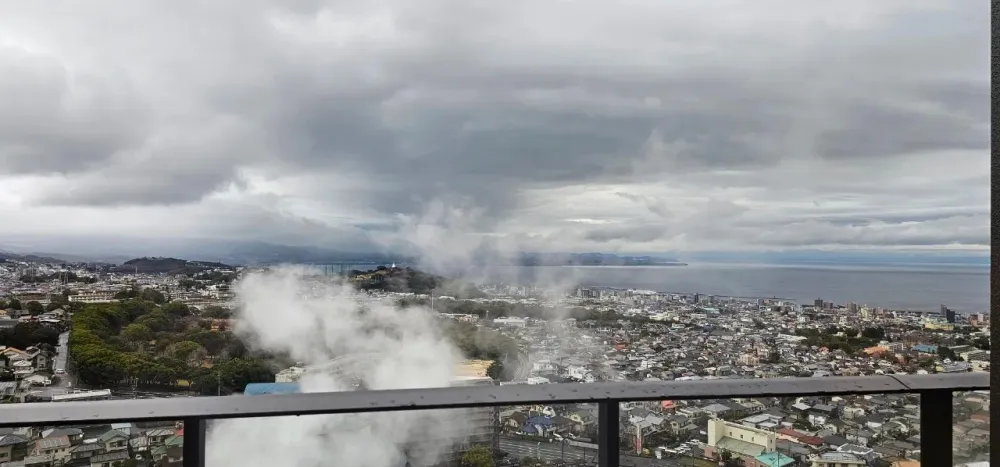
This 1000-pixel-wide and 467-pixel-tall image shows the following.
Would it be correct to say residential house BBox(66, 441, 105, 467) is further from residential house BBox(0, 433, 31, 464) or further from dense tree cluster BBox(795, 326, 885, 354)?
dense tree cluster BBox(795, 326, 885, 354)

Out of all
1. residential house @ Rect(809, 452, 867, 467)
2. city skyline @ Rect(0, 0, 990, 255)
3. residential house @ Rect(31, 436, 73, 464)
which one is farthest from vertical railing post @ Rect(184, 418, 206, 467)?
residential house @ Rect(809, 452, 867, 467)

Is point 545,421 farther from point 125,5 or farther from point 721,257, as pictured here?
point 125,5

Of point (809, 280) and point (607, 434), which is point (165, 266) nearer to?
point (607, 434)

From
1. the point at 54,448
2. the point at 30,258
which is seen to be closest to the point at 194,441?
the point at 54,448

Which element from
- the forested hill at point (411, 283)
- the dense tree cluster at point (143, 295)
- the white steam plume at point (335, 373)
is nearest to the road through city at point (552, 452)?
the white steam plume at point (335, 373)

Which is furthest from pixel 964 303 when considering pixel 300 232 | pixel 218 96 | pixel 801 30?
pixel 218 96

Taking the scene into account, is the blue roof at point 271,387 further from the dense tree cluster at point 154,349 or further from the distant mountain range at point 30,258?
the distant mountain range at point 30,258
